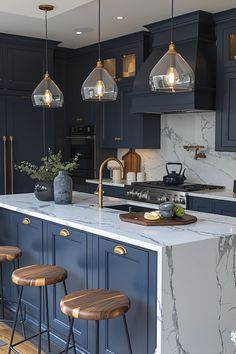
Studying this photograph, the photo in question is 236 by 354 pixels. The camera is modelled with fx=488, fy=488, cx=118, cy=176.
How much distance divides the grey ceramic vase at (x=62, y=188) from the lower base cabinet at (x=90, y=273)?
301 millimetres

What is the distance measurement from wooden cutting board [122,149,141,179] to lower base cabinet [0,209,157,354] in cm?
271

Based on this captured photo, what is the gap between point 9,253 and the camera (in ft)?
12.1

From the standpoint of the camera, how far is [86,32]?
5.93m

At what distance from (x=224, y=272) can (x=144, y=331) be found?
1.86 feet

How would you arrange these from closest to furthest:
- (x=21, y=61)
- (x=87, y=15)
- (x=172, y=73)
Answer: (x=172, y=73) → (x=87, y=15) → (x=21, y=61)

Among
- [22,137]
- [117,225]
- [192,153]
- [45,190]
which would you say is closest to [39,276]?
[117,225]

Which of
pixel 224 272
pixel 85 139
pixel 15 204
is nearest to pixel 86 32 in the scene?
pixel 85 139

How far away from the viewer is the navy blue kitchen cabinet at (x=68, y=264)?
10.6 feet

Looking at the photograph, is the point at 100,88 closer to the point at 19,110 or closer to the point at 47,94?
the point at 47,94

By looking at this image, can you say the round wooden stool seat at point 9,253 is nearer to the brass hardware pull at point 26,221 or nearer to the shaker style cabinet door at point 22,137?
the brass hardware pull at point 26,221

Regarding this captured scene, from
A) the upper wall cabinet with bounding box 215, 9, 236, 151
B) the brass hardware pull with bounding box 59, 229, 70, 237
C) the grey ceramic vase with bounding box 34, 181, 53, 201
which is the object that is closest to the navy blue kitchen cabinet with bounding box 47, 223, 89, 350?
the brass hardware pull with bounding box 59, 229, 70, 237

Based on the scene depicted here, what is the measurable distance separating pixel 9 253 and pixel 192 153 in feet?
9.55

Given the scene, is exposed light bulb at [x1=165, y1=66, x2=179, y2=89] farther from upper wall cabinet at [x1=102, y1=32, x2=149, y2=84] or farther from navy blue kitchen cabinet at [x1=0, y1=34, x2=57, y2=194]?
navy blue kitchen cabinet at [x1=0, y1=34, x2=57, y2=194]

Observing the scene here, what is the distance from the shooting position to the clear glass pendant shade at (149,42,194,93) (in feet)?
10.1
